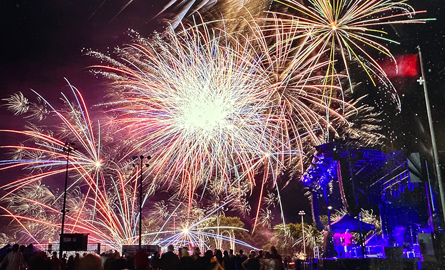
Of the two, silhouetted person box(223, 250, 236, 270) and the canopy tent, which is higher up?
the canopy tent

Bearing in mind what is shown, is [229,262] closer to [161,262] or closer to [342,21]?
[161,262]

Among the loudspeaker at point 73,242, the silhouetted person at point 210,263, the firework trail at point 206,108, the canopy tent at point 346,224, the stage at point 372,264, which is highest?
the firework trail at point 206,108

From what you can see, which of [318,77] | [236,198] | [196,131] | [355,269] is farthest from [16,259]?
[236,198]

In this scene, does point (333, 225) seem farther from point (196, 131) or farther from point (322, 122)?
point (196, 131)

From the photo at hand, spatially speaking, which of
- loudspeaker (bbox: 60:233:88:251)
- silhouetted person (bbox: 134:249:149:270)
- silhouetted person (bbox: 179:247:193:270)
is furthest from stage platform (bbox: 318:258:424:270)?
silhouetted person (bbox: 179:247:193:270)

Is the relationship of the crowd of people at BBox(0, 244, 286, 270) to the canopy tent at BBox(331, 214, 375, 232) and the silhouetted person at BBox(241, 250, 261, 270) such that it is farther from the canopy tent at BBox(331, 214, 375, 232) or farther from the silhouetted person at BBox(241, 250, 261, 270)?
the canopy tent at BBox(331, 214, 375, 232)

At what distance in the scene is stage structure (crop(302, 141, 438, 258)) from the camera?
21516 mm

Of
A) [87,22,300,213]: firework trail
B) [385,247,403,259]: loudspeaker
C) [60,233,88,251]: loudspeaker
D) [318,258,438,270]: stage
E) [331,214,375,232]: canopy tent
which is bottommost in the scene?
[318,258,438,270]: stage

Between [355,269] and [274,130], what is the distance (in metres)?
9.42

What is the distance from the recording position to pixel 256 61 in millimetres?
22812

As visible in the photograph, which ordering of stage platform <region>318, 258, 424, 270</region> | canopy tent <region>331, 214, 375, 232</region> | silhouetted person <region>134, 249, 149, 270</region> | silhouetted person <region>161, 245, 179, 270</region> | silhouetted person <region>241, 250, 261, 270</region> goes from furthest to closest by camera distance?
canopy tent <region>331, 214, 375, 232</region> < stage platform <region>318, 258, 424, 270</region> < silhouetted person <region>241, 250, 261, 270</region> < silhouetted person <region>134, 249, 149, 270</region> < silhouetted person <region>161, 245, 179, 270</region>

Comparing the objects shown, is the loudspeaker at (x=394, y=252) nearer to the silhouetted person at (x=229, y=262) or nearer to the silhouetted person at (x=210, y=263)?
the silhouetted person at (x=229, y=262)

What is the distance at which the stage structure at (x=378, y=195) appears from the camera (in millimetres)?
21516

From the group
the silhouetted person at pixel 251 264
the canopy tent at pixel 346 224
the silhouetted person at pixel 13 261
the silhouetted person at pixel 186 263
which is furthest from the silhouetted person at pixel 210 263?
the canopy tent at pixel 346 224
